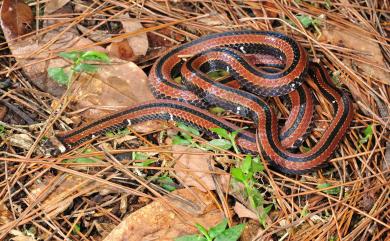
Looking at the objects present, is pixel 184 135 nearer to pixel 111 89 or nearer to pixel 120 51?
pixel 111 89

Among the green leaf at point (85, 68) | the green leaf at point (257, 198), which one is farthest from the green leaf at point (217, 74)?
the green leaf at point (257, 198)

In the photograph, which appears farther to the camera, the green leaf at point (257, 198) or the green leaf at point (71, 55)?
the green leaf at point (71, 55)

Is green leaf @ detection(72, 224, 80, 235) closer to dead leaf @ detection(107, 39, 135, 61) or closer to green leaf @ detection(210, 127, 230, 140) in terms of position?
green leaf @ detection(210, 127, 230, 140)

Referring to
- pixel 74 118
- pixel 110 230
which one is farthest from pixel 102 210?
pixel 74 118

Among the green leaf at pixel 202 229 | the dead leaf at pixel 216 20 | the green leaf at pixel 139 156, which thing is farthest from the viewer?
the dead leaf at pixel 216 20

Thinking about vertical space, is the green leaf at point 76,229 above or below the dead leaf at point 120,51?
below

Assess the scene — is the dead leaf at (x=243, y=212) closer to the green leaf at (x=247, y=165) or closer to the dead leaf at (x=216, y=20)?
the green leaf at (x=247, y=165)
